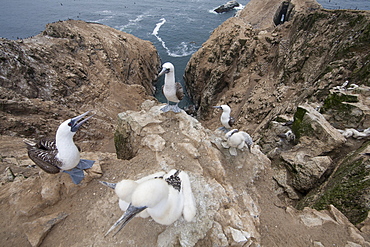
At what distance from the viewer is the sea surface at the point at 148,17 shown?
124 feet

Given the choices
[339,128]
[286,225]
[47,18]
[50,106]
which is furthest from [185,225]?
[47,18]

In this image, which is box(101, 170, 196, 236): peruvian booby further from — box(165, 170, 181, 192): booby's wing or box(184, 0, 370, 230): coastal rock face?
box(184, 0, 370, 230): coastal rock face

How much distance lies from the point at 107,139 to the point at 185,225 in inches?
508

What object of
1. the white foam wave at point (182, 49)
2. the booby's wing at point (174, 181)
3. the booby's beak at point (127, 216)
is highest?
the booby's beak at point (127, 216)

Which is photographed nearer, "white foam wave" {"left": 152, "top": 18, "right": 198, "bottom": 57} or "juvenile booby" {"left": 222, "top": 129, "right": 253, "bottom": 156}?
"juvenile booby" {"left": 222, "top": 129, "right": 253, "bottom": 156}

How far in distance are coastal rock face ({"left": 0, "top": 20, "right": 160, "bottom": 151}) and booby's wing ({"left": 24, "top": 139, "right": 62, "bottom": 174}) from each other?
853 cm

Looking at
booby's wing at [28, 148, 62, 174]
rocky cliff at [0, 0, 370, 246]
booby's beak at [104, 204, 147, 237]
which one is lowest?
rocky cliff at [0, 0, 370, 246]

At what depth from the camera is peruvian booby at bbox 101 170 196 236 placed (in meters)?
3.38

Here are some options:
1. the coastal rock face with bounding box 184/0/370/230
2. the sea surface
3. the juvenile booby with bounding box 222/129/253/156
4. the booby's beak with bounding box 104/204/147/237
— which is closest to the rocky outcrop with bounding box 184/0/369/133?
the coastal rock face with bounding box 184/0/370/230

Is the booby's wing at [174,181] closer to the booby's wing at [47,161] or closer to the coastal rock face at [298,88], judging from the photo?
the booby's wing at [47,161]

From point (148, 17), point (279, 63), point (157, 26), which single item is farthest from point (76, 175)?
Answer: point (148, 17)

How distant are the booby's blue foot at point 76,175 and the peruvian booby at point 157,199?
1.85 meters

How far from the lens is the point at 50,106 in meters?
14.4

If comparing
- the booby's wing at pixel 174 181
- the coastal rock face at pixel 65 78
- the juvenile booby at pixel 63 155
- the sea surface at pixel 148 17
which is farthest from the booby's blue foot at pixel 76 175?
the sea surface at pixel 148 17
